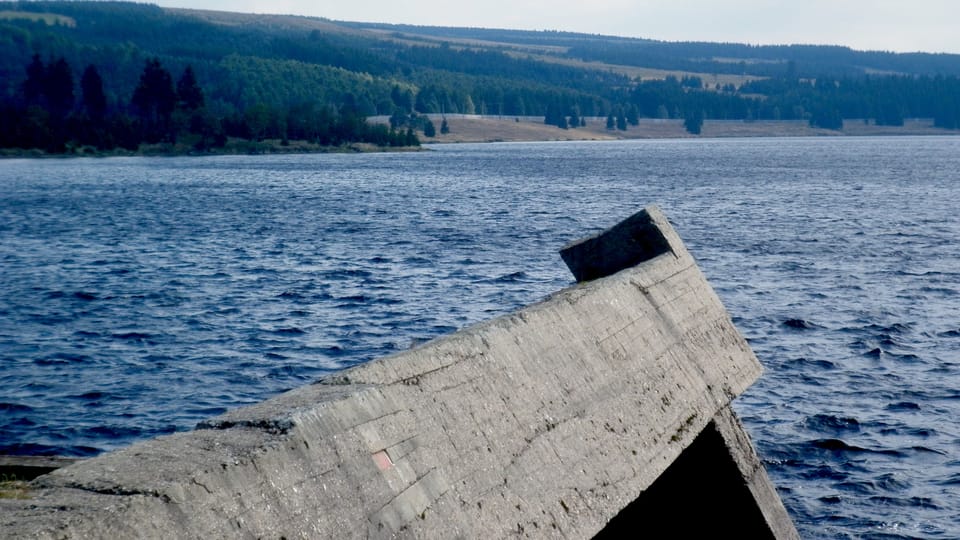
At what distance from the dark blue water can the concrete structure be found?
5201 mm

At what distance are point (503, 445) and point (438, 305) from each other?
61.6 ft

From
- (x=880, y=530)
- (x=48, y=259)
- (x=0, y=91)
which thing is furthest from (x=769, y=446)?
(x=0, y=91)

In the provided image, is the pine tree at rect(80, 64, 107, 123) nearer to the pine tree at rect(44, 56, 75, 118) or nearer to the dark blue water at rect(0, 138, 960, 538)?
the pine tree at rect(44, 56, 75, 118)

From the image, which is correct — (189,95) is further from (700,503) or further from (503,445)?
(503,445)

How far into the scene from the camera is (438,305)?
22.1 m

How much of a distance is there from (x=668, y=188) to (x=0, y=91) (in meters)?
137

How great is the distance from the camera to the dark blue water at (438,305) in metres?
12.3

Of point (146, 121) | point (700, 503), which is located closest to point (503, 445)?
point (700, 503)

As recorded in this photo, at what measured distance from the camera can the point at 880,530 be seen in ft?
32.1

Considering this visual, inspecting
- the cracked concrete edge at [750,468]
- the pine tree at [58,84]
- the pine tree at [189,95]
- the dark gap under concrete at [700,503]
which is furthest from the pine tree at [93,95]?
the cracked concrete edge at [750,468]

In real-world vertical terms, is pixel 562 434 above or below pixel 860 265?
Result: above

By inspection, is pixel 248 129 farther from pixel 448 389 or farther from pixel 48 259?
pixel 448 389

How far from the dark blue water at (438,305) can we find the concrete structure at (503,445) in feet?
17.1

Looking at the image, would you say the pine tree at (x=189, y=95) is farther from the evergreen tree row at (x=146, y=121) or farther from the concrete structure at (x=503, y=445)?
the concrete structure at (x=503, y=445)
